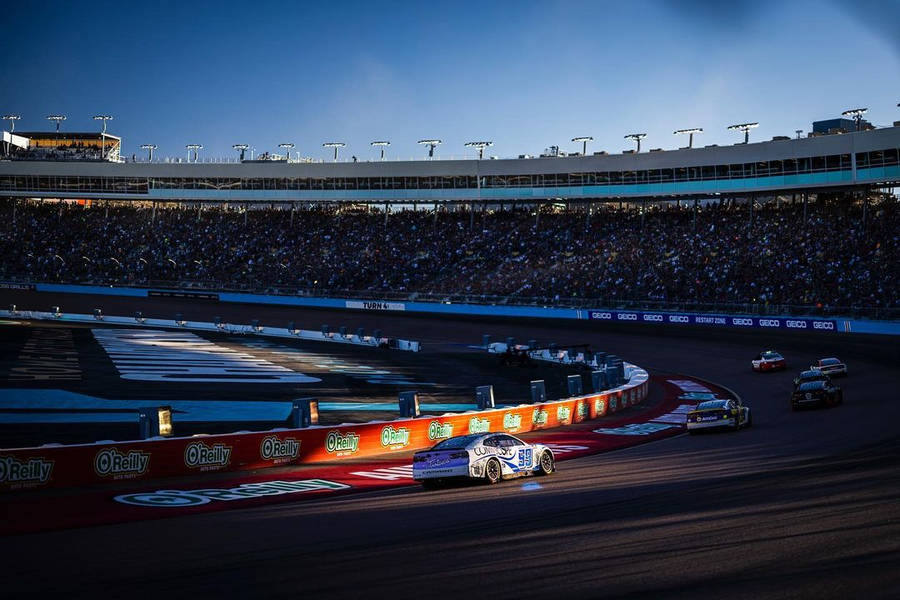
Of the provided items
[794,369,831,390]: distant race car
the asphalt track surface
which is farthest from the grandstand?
the asphalt track surface

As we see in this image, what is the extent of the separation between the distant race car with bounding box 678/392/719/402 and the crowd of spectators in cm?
1914

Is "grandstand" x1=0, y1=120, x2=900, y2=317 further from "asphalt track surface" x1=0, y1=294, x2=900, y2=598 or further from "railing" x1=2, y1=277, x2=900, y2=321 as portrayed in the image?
"asphalt track surface" x1=0, y1=294, x2=900, y2=598

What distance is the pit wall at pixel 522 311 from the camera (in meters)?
55.8

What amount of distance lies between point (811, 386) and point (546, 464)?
1706 cm

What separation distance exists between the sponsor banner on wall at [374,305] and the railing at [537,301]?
65cm

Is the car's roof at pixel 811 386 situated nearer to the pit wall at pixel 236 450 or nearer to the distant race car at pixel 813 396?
the distant race car at pixel 813 396

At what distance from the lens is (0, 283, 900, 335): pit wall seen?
55.8 metres

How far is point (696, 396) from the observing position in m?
41.9

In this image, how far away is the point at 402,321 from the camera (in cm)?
7400

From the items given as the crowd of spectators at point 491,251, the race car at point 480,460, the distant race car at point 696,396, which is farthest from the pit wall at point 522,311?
the race car at point 480,460

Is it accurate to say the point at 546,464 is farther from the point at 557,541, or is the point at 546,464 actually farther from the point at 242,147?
the point at 242,147

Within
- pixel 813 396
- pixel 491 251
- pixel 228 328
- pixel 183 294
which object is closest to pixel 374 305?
pixel 491 251

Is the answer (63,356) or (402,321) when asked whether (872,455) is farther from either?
(402,321)

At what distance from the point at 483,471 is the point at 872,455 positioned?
8914 mm
